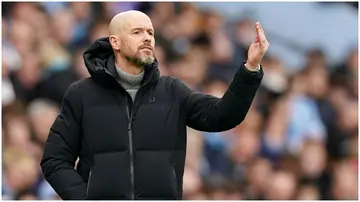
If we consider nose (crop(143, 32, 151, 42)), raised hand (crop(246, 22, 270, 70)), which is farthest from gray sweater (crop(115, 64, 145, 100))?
raised hand (crop(246, 22, 270, 70))

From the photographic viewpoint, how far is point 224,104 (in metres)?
4.27

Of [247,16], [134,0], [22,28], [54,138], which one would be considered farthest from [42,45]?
[54,138]

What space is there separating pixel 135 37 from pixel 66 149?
0.52 metres

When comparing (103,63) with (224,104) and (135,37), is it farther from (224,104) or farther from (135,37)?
(224,104)

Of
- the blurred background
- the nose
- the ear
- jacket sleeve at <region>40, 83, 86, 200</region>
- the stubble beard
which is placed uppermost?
the nose

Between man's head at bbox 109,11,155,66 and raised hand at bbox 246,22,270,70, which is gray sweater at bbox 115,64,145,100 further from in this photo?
raised hand at bbox 246,22,270,70

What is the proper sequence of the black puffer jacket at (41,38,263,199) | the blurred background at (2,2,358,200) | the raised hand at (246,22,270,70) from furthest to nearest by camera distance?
1. the blurred background at (2,2,358,200)
2. the black puffer jacket at (41,38,263,199)
3. the raised hand at (246,22,270,70)

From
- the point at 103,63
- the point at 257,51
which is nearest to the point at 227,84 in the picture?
the point at 103,63

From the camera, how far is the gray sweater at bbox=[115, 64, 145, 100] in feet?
14.3

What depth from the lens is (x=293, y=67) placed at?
34.1 feet

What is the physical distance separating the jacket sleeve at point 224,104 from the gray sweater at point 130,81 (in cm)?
17

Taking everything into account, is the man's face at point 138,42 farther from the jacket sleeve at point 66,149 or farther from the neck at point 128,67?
the jacket sleeve at point 66,149

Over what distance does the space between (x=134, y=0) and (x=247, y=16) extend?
1.32 meters

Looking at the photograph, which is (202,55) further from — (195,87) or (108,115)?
(108,115)
